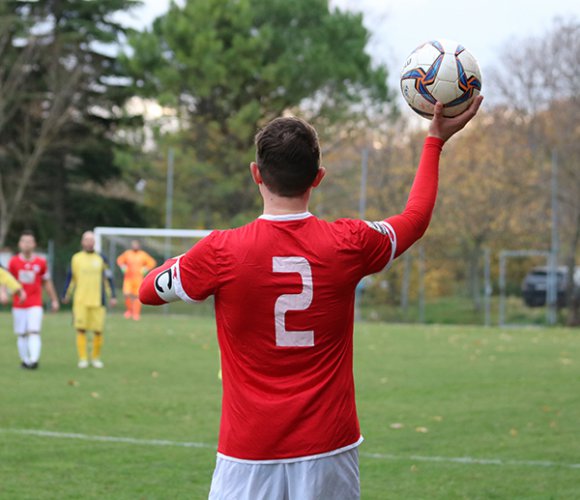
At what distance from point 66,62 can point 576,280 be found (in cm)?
2184

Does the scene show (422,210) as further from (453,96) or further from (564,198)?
(564,198)

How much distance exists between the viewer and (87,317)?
50.7 feet

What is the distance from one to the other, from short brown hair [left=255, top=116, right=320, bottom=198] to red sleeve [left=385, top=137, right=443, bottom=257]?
34cm

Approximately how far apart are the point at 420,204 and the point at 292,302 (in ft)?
1.92

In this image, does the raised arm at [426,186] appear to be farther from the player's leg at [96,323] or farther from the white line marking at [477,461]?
the player's leg at [96,323]

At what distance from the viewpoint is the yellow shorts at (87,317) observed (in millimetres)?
15359

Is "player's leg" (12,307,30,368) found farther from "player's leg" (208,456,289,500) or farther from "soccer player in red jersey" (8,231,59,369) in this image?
"player's leg" (208,456,289,500)

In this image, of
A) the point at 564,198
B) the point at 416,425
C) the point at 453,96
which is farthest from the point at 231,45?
the point at 453,96

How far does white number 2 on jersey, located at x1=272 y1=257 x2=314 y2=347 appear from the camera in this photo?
321cm

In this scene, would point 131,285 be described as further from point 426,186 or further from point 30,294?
point 426,186

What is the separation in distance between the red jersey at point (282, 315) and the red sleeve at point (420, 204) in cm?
5

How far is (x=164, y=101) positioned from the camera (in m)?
39.9

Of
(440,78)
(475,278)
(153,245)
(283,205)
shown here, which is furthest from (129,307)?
(283,205)

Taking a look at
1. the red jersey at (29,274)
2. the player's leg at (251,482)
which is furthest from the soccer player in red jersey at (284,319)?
the red jersey at (29,274)
